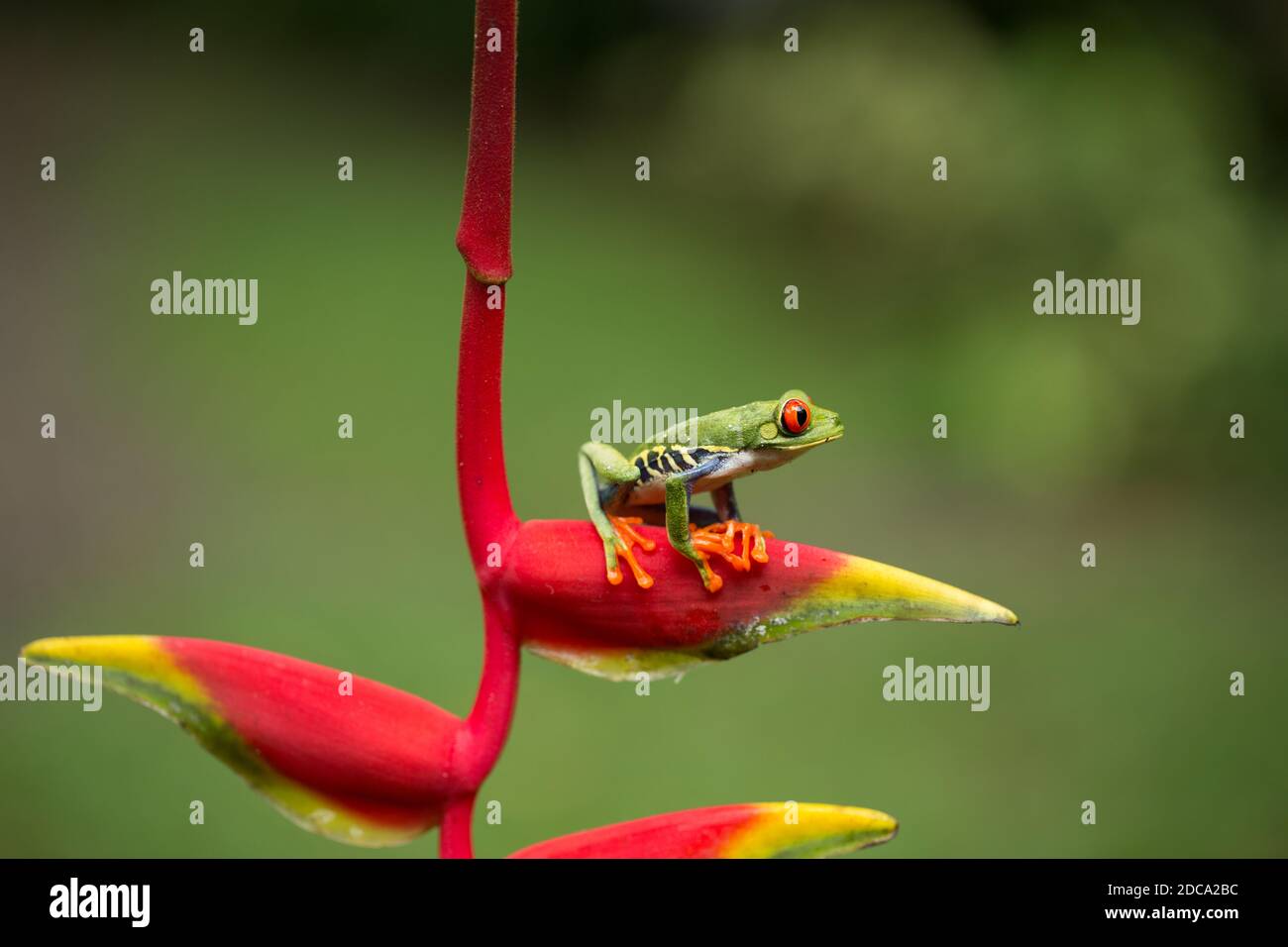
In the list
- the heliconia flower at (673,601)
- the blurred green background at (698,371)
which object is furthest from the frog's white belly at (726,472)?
the blurred green background at (698,371)

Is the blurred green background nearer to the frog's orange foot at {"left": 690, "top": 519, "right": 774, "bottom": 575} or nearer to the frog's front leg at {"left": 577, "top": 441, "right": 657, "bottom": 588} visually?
the frog's front leg at {"left": 577, "top": 441, "right": 657, "bottom": 588}

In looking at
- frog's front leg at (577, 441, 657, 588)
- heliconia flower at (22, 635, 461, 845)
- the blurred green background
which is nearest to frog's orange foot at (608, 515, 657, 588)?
A: frog's front leg at (577, 441, 657, 588)

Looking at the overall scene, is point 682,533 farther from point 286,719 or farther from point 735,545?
point 286,719

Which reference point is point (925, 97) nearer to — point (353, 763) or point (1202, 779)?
point (1202, 779)

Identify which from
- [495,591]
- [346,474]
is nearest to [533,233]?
[346,474]

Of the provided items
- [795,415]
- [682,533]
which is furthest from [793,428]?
[682,533]

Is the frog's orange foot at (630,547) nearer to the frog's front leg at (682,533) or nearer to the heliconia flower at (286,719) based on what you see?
the frog's front leg at (682,533)
